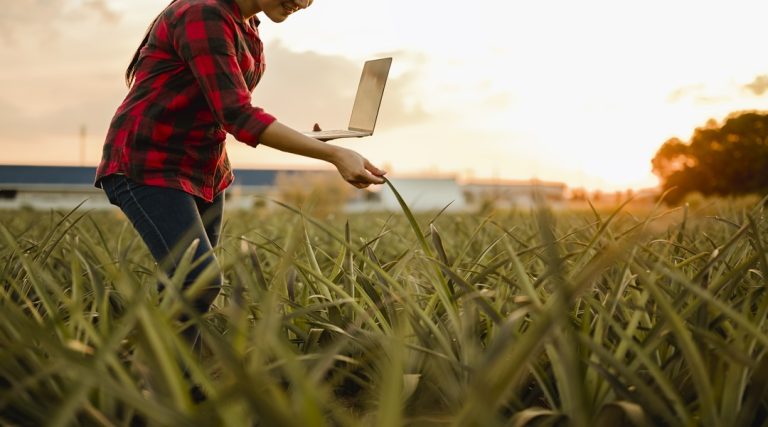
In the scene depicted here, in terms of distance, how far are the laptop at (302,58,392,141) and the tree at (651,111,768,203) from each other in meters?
25.1

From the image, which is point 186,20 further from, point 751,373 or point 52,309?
point 751,373

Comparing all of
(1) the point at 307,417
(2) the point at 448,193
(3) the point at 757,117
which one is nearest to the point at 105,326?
(1) the point at 307,417

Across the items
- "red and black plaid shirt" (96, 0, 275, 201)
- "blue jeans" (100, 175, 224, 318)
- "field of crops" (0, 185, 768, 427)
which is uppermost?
"red and black plaid shirt" (96, 0, 275, 201)

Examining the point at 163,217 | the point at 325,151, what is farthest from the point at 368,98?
the point at 163,217

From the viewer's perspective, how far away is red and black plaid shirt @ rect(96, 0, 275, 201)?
163 cm

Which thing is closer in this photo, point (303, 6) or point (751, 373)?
point (751, 373)

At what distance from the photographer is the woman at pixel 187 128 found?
1.62 meters

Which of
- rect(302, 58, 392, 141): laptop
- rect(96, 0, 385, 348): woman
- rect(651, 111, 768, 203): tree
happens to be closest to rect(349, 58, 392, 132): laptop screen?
rect(302, 58, 392, 141): laptop

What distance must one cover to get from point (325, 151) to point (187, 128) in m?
0.45

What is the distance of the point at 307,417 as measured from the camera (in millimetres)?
654

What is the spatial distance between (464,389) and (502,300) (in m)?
0.36

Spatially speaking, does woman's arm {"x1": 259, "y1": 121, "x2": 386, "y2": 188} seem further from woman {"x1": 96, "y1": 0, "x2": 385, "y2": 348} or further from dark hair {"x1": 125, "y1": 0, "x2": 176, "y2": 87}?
dark hair {"x1": 125, "y1": 0, "x2": 176, "y2": 87}

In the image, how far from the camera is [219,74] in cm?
162

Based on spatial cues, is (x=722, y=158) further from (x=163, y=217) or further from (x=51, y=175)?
(x=51, y=175)
